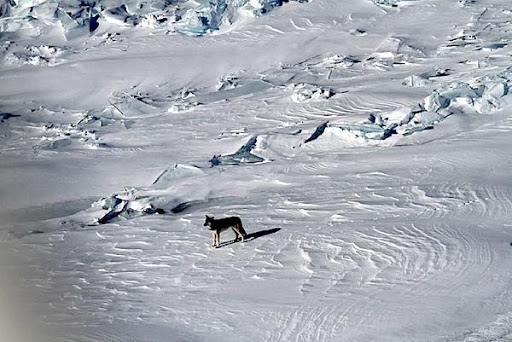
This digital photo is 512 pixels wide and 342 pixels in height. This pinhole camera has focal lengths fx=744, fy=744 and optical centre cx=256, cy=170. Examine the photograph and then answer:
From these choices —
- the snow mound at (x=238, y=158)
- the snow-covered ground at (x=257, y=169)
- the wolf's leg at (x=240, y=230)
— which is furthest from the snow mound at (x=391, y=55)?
the wolf's leg at (x=240, y=230)

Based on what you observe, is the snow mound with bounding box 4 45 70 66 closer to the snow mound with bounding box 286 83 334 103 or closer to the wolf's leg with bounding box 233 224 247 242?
the snow mound with bounding box 286 83 334 103

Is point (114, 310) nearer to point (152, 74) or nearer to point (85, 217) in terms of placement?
point (85, 217)

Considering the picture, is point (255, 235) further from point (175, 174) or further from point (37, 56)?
point (37, 56)

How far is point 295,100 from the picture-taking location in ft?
48.0

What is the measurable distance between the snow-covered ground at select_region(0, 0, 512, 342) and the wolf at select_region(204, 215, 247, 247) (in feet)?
0.62

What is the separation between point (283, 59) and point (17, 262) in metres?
9.36

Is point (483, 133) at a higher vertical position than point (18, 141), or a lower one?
higher

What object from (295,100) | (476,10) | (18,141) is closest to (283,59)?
(295,100)

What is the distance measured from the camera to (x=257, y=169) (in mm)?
11914

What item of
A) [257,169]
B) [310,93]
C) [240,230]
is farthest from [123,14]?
[240,230]

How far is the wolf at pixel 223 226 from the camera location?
8.90m

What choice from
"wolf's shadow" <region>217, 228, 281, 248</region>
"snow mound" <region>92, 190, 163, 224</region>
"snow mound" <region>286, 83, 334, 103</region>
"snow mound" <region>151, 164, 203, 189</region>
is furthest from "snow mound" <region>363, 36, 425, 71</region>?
"wolf's shadow" <region>217, 228, 281, 248</region>

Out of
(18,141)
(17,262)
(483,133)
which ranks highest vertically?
(483,133)

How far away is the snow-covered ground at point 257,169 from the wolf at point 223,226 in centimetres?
19
